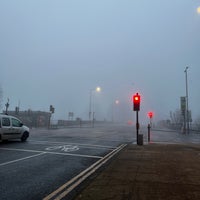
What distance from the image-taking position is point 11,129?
Result: 1633 centimetres

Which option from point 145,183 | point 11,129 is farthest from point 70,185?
point 11,129

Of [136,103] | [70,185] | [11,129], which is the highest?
[136,103]

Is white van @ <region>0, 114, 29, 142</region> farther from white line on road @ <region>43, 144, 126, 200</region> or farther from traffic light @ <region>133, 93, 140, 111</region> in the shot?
white line on road @ <region>43, 144, 126, 200</region>

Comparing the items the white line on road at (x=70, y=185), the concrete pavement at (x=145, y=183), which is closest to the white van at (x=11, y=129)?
the white line on road at (x=70, y=185)

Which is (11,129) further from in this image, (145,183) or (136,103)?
(145,183)

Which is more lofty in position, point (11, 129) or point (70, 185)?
point (11, 129)

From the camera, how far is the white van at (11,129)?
15641 millimetres

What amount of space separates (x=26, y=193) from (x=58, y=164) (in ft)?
11.8

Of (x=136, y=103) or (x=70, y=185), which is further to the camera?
(x=136, y=103)

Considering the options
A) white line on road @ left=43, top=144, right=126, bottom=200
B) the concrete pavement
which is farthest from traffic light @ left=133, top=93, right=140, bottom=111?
white line on road @ left=43, top=144, right=126, bottom=200

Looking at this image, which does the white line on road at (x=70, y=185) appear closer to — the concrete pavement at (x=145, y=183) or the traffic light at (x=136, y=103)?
the concrete pavement at (x=145, y=183)

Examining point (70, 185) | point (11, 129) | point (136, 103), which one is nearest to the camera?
point (70, 185)

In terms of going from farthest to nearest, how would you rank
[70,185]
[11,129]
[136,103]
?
[136,103]
[11,129]
[70,185]

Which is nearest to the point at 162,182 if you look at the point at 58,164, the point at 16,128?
the point at 58,164
